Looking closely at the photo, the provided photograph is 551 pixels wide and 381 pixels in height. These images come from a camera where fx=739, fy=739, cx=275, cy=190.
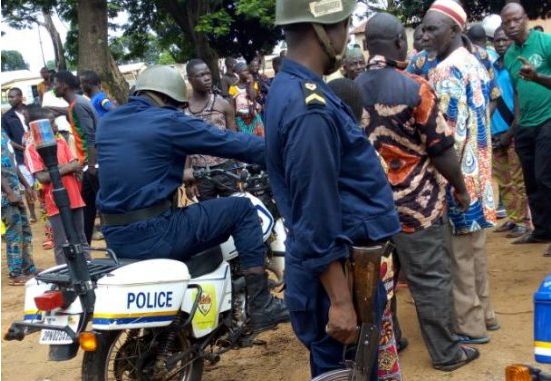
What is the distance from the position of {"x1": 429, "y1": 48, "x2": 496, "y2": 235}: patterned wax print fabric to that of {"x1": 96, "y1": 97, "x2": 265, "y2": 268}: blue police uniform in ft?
3.97

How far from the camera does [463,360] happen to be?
441 cm

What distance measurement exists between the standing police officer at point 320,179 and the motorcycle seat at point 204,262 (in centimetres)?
168

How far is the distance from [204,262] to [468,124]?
5.85 feet

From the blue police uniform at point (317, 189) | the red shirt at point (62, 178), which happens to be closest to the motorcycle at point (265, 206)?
the blue police uniform at point (317, 189)

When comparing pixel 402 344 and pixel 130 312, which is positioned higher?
pixel 130 312

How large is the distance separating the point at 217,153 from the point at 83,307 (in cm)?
108

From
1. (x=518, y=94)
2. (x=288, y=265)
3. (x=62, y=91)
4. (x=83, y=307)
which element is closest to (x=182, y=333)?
(x=83, y=307)

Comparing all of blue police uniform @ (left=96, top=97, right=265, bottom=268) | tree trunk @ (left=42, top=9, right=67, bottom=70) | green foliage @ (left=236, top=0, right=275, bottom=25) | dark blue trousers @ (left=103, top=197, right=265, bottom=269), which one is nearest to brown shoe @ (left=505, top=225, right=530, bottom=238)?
dark blue trousers @ (left=103, top=197, right=265, bottom=269)

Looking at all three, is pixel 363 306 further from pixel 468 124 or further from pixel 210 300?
pixel 468 124

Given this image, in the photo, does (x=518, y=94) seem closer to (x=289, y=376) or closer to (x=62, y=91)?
(x=289, y=376)

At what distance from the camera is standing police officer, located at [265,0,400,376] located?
2.32 metres

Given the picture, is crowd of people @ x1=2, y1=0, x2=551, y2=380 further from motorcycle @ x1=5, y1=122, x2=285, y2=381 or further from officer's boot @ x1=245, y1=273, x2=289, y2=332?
motorcycle @ x1=5, y1=122, x2=285, y2=381

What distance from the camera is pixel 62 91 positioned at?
8164 mm

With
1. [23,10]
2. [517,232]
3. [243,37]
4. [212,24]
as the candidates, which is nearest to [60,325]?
[517,232]
